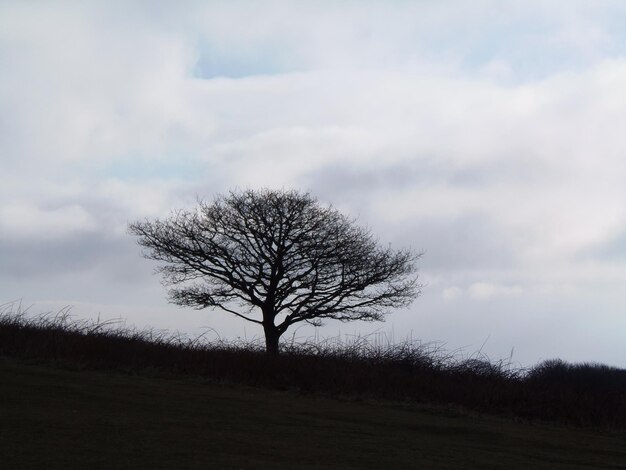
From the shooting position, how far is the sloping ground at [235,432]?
6648 mm

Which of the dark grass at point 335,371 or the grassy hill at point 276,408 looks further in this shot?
the dark grass at point 335,371

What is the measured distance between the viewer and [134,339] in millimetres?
17453

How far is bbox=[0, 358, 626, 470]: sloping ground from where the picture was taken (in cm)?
665

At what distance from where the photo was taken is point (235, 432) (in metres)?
8.34

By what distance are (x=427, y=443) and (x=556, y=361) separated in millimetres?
19773

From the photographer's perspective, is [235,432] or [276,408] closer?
[235,432]

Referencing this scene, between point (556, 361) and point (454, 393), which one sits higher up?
point (556, 361)

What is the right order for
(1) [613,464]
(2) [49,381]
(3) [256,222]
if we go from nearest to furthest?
(1) [613,464]
(2) [49,381]
(3) [256,222]

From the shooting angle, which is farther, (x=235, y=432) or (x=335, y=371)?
(x=335, y=371)

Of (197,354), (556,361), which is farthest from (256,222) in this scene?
(197,354)

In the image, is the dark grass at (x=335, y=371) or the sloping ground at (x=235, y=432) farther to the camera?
the dark grass at (x=335, y=371)

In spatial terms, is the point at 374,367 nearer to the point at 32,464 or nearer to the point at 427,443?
the point at 427,443

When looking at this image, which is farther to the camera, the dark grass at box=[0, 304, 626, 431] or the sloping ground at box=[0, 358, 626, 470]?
the dark grass at box=[0, 304, 626, 431]

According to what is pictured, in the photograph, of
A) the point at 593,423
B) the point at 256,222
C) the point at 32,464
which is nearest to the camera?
the point at 32,464
